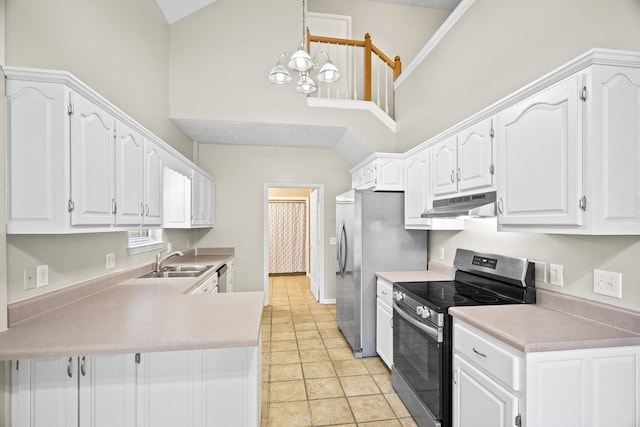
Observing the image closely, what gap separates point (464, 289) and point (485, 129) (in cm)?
126

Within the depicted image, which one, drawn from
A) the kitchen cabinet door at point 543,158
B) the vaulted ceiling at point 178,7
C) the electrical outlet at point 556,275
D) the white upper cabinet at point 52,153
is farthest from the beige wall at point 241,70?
the electrical outlet at point 556,275

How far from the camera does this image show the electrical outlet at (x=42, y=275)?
68.9 inches

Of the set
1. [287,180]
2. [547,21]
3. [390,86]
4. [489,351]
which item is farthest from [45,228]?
[390,86]

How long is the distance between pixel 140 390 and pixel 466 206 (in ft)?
7.26

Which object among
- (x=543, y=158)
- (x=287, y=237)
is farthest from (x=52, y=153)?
(x=287, y=237)

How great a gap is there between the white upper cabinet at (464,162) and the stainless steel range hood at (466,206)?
5 cm

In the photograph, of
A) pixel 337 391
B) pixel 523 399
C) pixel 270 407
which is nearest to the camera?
pixel 523 399

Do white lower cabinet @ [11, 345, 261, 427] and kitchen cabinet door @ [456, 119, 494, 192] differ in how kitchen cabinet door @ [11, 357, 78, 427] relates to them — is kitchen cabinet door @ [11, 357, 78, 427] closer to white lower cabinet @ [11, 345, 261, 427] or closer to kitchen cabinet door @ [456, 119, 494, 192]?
white lower cabinet @ [11, 345, 261, 427]

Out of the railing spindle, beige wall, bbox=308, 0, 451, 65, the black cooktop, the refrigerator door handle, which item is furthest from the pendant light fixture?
beige wall, bbox=308, 0, 451, 65

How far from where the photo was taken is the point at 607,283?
1.63 m

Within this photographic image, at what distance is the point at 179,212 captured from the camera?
A: 11.4 feet

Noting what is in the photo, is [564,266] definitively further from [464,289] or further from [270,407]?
[270,407]

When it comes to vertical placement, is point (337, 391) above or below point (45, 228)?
below

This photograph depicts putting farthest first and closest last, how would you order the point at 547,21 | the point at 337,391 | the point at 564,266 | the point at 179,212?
the point at 179,212
the point at 337,391
the point at 547,21
the point at 564,266
